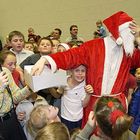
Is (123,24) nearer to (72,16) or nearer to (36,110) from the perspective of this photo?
(36,110)

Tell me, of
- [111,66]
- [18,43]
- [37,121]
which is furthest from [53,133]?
[18,43]

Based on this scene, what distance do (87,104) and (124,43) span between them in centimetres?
59

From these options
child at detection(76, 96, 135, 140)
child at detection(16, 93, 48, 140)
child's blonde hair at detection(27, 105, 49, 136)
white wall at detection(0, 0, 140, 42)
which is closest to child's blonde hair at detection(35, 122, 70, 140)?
child at detection(76, 96, 135, 140)

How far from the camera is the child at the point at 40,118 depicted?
2207 mm

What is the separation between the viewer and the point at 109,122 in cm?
171

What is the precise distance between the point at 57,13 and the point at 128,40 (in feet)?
20.0

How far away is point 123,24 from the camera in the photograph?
252cm

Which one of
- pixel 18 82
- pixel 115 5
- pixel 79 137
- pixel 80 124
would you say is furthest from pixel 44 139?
pixel 115 5

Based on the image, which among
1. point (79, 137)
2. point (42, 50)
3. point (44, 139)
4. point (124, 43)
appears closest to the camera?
point (44, 139)

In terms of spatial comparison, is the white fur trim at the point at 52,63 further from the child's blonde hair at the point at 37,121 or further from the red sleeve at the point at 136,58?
the red sleeve at the point at 136,58

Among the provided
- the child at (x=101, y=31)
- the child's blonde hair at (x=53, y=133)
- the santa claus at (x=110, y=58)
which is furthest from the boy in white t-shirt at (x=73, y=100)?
the child at (x=101, y=31)

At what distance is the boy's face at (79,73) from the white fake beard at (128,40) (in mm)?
463

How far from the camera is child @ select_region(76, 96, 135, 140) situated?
1692mm

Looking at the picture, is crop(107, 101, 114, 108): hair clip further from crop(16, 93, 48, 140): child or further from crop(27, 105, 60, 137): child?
crop(16, 93, 48, 140): child
